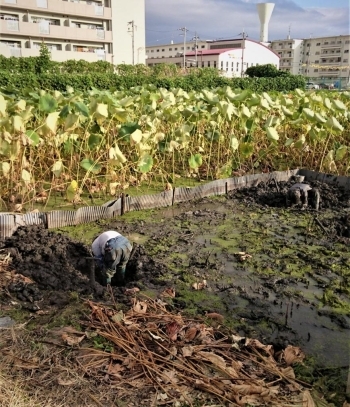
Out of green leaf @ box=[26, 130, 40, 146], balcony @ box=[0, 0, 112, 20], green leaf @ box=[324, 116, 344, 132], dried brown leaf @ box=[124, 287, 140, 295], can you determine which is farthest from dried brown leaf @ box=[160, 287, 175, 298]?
balcony @ box=[0, 0, 112, 20]

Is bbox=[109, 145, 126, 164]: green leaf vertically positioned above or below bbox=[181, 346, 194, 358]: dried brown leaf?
above

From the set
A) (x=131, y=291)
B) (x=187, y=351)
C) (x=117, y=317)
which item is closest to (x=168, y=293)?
(x=131, y=291)

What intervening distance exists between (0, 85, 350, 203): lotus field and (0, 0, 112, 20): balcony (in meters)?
27.7

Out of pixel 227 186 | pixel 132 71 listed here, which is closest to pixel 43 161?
pixel 227 186

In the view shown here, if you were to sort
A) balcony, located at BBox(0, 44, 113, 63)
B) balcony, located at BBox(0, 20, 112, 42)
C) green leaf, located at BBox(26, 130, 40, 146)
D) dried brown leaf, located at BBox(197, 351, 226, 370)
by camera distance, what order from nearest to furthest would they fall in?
dried brown leaf, located at BBox(197, 351, 226, 370), green leaf, located at BBox(26, 130, 40, 146), balcony, located at BBox(0, 44, 113, 63), balcony, located at BBox(0, 20, 112, 42)

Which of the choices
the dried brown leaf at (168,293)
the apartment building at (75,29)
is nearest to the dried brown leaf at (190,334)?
the dried brown leaf at (168,293)

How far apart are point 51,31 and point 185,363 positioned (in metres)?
34.0

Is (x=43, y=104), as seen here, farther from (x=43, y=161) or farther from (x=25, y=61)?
(x=25, y=61)

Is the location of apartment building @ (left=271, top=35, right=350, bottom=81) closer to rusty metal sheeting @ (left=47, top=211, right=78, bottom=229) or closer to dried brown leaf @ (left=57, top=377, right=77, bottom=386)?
rusty metal sheeting @ (left=47, top=211, right=78, bottom=229)

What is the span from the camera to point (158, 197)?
5.36m

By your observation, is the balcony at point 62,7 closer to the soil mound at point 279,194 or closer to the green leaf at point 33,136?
the green leaf at point 33,136

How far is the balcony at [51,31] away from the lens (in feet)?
97.6

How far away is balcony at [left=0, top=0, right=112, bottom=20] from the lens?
29781mm

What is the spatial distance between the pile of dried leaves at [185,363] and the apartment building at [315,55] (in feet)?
294
